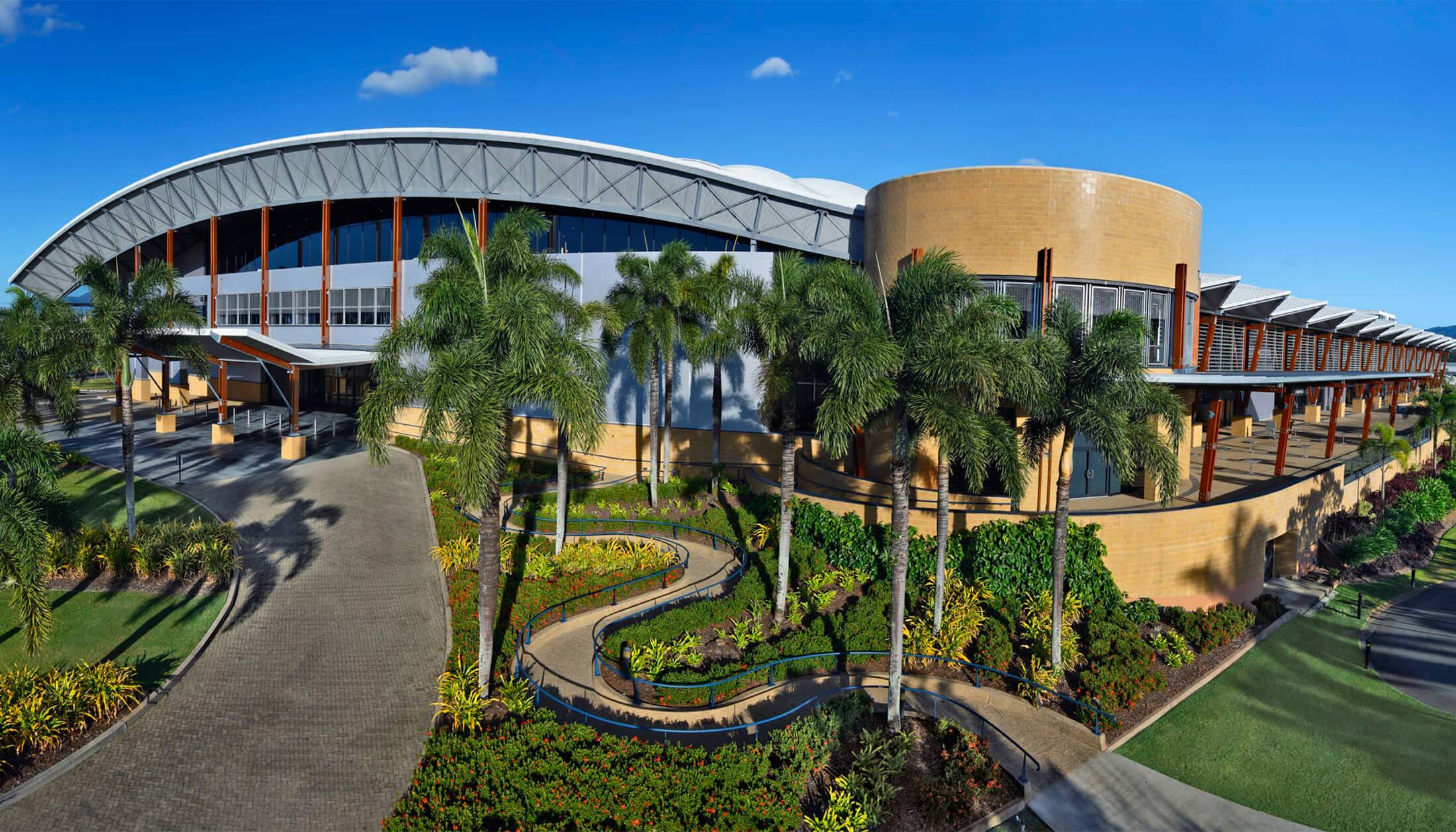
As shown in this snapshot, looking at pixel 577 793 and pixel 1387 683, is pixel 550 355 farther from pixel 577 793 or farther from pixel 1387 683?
pixel 1387 683

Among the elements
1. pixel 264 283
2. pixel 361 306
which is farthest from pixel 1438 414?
pixel 264 283

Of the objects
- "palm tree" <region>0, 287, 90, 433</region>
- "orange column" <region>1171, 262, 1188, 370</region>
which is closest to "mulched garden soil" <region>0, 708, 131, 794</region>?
"palm tree" <region>0, 287, 90, 433</region>

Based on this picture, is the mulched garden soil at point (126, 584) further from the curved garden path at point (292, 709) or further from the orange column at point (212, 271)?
the orange column at point (212, 271)

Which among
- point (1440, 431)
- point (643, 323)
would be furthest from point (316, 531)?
point (1440, 431)

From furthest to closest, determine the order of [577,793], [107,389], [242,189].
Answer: [107,389] → [242,189] → [577,793]

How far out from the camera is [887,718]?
1307 centimetres

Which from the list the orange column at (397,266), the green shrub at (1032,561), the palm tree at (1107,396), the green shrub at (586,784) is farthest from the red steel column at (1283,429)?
the orange column at (397,266)

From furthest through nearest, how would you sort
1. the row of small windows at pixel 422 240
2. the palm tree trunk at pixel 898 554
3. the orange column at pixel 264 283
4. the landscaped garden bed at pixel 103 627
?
the orange column at pixel 264 283 < the row of small windows at pixel 422 240 < the palm tree trunk at pixel 898 554 < the landscaped garden bed at pixel 103 627

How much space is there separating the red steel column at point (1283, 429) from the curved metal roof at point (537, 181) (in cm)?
1623

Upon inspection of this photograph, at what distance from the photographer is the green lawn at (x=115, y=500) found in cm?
2139

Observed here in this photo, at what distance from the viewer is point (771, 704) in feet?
44.3

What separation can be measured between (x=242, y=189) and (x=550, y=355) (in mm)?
42334

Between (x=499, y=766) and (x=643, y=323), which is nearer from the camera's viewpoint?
(x=499, y=766)

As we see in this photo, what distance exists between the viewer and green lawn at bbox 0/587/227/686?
13.9 m
